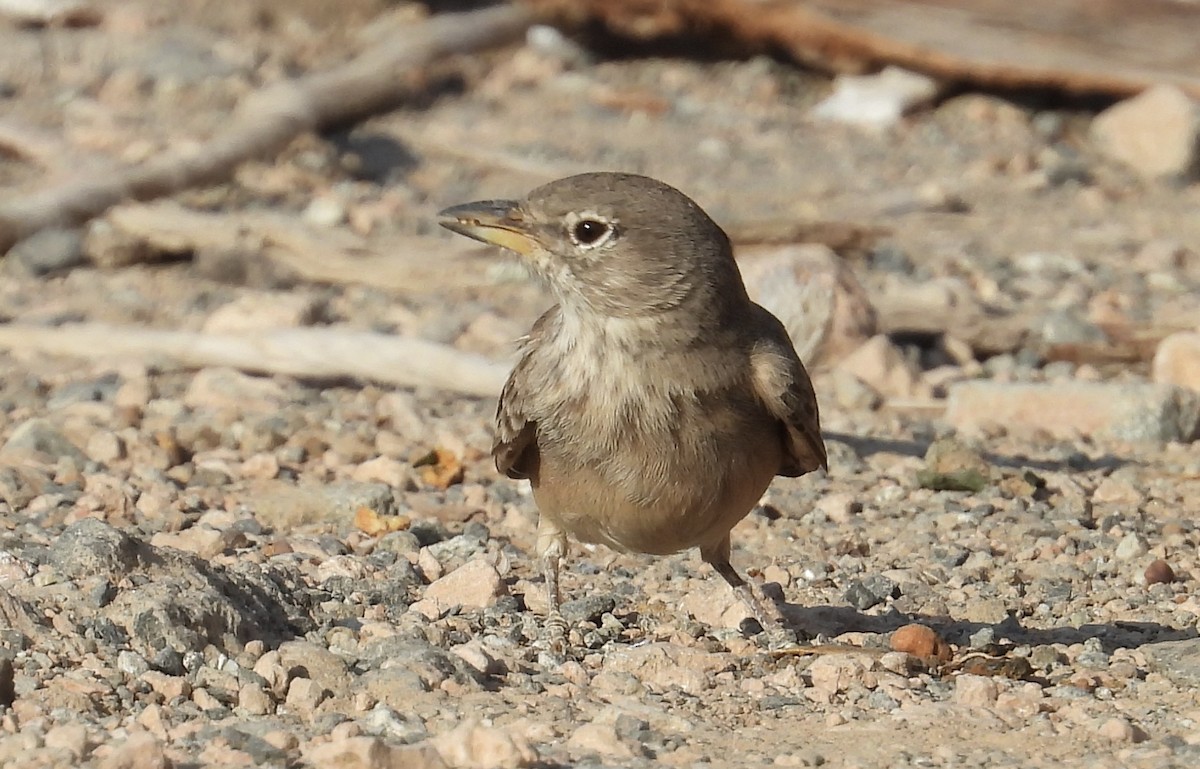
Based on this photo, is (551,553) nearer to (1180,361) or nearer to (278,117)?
(1180,361)

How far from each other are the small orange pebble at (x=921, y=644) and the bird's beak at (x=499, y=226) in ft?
5.28

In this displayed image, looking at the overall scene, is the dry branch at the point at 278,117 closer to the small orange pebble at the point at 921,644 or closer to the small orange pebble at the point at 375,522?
the small orange pebble at the point at 375,522

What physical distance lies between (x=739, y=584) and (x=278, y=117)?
6292 millimetres

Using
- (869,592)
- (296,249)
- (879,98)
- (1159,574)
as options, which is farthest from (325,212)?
(1159,574)

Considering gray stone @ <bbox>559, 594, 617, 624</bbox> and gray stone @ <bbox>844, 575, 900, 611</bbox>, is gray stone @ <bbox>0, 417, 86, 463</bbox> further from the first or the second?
gray stone @ <bbox>844, 575, 900, 611</bbox>

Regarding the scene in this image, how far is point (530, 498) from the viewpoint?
6.94 meters

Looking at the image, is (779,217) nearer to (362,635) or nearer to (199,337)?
(199,337)

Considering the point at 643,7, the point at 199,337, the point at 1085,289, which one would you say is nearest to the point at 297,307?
the point at 199,337

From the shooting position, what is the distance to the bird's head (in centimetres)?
536

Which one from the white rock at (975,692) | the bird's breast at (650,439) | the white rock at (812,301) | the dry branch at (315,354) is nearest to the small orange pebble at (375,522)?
the bird's breast at (650,439)

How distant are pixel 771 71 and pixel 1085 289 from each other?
4.09 meters

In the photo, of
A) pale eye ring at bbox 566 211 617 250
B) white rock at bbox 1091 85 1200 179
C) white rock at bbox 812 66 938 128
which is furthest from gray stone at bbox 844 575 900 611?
white rock at bbox 812 66 938 128

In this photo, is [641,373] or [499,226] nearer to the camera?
[641,373]

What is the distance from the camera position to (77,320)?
8.73m
